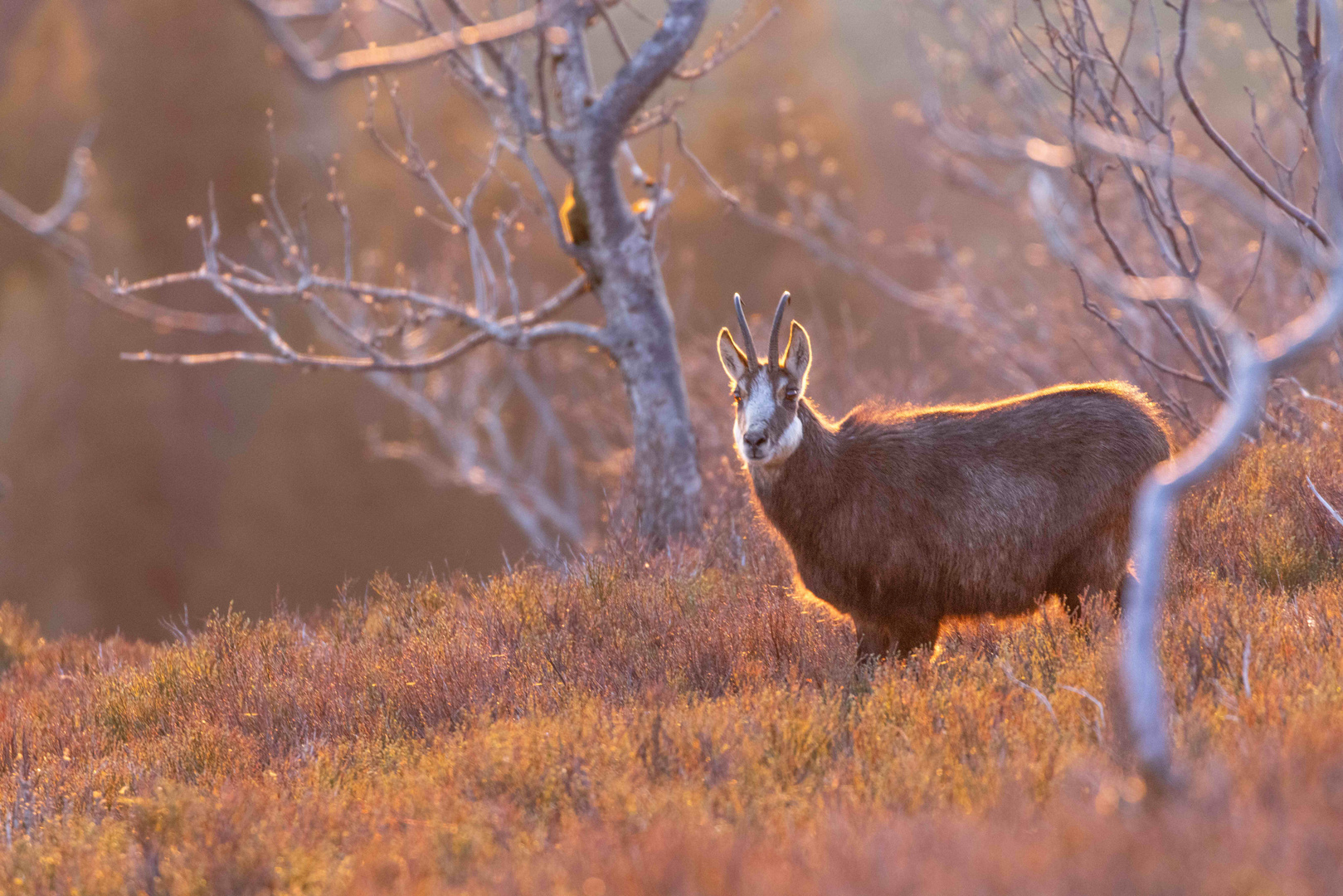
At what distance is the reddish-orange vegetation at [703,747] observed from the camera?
2752 mm

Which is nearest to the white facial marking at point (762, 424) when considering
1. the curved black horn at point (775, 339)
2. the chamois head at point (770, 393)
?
the chamois head at point (770, 393)

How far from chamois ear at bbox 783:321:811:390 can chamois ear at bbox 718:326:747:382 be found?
22 centimetres

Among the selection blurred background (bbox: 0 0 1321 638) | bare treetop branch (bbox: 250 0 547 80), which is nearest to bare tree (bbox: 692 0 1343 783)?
bare treetop branch (bbox: 250 0 547 80)

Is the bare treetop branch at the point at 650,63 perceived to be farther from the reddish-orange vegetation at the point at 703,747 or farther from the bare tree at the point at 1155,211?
the reddish-orange vegetation at the point at 703,747

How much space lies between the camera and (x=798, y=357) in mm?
5520

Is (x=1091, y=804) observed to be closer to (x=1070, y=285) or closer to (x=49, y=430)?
(x=1070, y=285)

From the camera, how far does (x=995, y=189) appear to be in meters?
13.5

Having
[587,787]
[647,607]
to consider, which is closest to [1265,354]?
[587,787]

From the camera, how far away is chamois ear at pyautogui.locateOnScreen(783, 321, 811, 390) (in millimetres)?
5445

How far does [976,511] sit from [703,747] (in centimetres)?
195

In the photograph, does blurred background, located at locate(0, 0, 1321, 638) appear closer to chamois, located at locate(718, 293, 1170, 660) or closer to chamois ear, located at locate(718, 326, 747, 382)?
chamois ear, located at locate(718, 326, 747, 382)

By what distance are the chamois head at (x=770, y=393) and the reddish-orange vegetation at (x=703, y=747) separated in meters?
0.88

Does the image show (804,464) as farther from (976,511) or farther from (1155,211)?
(1155,211)

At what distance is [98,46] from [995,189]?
→ 74.0 feet
